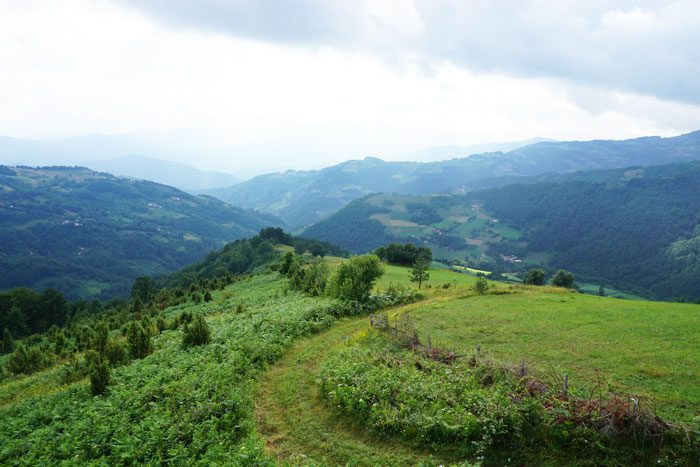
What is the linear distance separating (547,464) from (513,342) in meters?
12.3

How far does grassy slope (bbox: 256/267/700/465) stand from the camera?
46.7 ft

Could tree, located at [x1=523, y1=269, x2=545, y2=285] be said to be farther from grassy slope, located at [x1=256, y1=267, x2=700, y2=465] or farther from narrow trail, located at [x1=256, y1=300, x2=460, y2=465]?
narrow trail, located at [x1=256, y1=300, x2=460, y2=465]

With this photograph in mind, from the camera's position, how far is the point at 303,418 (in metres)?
16.3

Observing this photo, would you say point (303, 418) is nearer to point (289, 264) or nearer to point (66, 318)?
point (289, 264)

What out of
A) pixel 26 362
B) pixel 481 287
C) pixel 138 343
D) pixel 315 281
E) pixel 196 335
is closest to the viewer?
pixel 196 335

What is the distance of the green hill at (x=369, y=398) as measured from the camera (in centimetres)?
1266

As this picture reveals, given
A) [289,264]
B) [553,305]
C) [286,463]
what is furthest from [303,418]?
[289,264]

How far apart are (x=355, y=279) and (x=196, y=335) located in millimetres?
15862

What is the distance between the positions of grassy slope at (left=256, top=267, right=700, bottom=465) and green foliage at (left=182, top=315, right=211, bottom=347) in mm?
5725

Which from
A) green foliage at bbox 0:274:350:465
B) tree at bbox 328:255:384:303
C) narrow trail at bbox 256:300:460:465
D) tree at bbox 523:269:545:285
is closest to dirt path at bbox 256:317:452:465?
narrow trail at bbox 256:300:460:465

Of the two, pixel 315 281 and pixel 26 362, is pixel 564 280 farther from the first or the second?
pixel 26 362

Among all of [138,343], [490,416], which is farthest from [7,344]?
[490,416]

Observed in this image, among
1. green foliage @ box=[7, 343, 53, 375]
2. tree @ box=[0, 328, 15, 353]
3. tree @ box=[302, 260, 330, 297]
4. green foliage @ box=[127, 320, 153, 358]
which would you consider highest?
green foliage @ box=[127, 320, 153, 358]

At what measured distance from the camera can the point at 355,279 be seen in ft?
121
